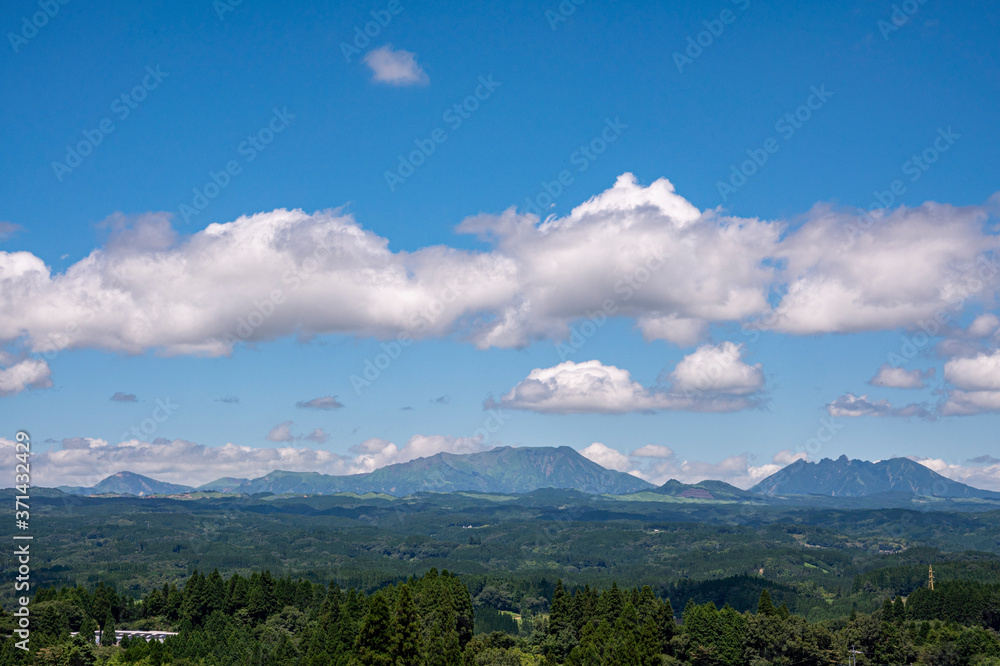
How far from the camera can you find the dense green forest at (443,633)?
127188 mm

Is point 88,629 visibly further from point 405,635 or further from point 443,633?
point 405,635

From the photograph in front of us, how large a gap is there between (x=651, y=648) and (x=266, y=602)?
82.4 meters

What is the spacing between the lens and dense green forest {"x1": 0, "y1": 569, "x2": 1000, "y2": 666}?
5007 inches

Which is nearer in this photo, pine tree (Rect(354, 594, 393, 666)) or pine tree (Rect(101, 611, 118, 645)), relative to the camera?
pine tree (Rect(354, 594, 393, 666))

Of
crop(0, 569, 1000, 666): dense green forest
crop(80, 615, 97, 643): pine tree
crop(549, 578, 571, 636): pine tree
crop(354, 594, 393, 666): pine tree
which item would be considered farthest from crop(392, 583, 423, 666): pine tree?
crop(80, 615, 97, 643): pine tree

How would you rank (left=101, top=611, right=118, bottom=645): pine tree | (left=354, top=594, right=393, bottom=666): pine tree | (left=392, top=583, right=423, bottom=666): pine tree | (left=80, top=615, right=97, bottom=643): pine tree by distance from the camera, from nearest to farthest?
(left=354, top=594, right=393, bottom=666): pine tree → (left=392, top=583, right=423, bottom=666): pine tree → (left=80, top=615, right=97, bottom=643): pine tree → (left=101, top=611, right=118, bottom=645): pine tree

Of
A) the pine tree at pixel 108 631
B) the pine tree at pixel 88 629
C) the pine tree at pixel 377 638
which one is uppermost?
the pine tree at pixel 377 638

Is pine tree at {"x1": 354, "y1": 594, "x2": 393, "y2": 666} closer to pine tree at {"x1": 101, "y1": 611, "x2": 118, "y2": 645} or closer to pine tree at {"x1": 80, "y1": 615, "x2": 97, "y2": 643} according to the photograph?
pine tree at {"x1": 80, "y1": 615, "x2": 97, "y2": 643}

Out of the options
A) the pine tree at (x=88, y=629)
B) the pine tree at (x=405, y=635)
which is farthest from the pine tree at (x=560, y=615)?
the pine tree at (x=88, y=629)

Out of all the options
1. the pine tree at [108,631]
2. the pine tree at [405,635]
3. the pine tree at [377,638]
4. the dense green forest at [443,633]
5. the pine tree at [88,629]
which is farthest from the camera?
the pine tree at [108,631]

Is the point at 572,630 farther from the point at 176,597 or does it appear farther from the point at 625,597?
the point at 176,597

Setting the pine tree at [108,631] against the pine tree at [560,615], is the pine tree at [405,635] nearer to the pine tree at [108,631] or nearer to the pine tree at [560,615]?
the pine tree at [560,615]

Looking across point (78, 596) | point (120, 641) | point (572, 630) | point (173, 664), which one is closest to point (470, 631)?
point (572, 630)

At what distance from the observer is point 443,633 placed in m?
131
